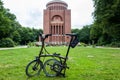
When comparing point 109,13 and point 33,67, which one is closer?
point 33,67

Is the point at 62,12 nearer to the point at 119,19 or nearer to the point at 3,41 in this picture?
the point at 3,41

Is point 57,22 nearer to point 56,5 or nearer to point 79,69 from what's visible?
point 56,5

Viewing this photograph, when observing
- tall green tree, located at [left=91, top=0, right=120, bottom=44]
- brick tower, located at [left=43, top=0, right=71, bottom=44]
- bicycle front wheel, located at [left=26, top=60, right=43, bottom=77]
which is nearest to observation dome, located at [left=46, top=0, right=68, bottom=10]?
brick tower, located at [left=43, top=0, right=71, bottom=44]

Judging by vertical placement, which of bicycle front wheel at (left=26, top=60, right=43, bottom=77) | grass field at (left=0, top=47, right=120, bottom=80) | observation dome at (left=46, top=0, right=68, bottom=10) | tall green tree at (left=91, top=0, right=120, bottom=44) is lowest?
grass field at (left=0, top=47, right=120, bottom=80)

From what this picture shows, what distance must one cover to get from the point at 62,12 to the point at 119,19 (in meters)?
44.3

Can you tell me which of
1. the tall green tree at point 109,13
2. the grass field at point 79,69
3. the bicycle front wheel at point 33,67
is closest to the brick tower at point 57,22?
the tall green tree at point 109,13

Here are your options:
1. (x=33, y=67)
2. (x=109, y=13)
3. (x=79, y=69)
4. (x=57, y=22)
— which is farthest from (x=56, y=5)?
(x=33, y=67)

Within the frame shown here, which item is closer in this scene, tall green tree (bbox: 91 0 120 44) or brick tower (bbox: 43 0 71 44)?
tall green tree (bbox: 91 0 120 44)

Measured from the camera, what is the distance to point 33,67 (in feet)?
18.5

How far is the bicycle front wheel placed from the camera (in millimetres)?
5626

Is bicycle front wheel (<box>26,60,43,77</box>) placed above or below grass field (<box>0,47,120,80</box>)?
above

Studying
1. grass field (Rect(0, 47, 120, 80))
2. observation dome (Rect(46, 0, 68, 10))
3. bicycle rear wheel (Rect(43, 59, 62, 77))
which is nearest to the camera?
grass field (Rect(0, 47, 120, 80))

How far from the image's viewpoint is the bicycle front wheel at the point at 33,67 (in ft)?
18.5

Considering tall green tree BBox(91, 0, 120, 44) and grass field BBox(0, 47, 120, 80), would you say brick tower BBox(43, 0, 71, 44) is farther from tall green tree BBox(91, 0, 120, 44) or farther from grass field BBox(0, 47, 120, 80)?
grass field BBox(0, 47, 120, 80)
